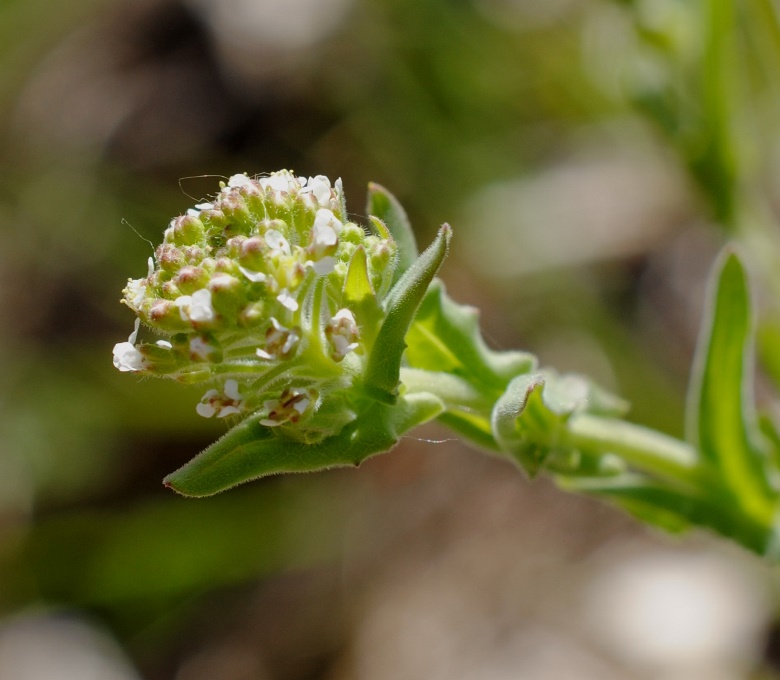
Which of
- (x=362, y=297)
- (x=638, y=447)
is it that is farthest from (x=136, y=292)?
(x=638, y=447)

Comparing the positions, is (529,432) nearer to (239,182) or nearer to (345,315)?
(345,315)

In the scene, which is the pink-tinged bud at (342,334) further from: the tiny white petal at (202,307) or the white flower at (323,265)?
the tiny white petal at (202,307)

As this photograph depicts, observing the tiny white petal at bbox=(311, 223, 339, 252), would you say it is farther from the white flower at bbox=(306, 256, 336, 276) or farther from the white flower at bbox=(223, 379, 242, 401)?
the white flower at bbox=(223, 379, 242, 401)

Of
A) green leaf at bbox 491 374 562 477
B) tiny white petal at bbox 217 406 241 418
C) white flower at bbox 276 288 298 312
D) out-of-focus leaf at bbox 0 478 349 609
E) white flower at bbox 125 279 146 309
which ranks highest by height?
white flower at bbox 276 288 298 312

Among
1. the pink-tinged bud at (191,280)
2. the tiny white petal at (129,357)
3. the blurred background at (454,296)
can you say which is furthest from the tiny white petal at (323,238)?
the blurred background at (454,296)

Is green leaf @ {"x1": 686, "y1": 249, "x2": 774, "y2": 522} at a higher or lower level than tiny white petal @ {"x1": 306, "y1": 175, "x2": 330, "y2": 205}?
lower

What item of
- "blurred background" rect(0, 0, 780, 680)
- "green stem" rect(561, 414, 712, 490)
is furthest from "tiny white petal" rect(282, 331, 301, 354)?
"blurred background" rect(0, 0, 780, 680)

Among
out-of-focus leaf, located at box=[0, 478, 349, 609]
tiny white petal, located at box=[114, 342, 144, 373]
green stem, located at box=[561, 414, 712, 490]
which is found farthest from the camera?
out-of-focus leaf, located at box=[0, 478, 349, 609]

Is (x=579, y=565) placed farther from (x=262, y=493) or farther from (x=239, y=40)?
(x=239, y=40)

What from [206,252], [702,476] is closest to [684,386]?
[702,476]
